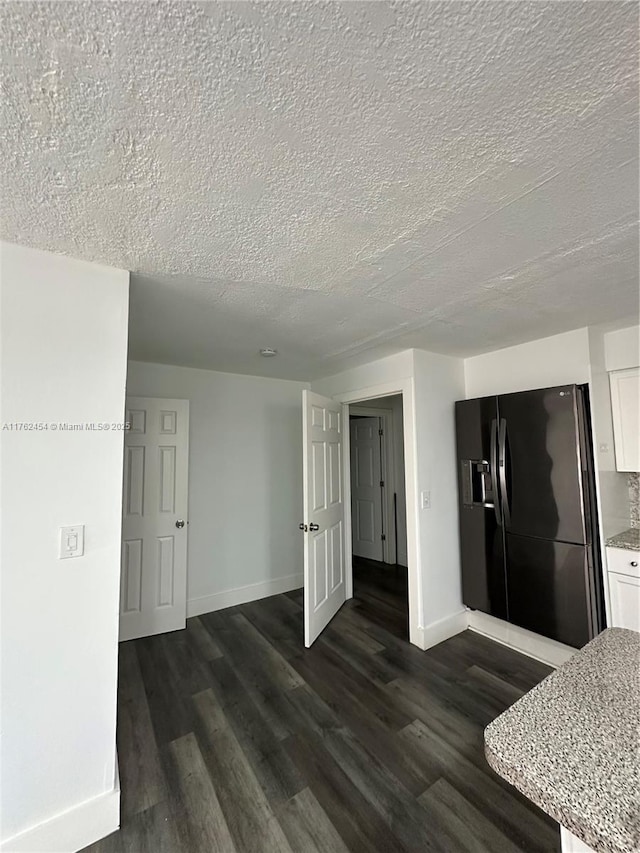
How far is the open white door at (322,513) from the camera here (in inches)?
110

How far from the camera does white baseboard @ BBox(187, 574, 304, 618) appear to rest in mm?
3276

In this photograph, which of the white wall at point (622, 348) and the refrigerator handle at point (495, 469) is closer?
the white wall at point (622, 348)

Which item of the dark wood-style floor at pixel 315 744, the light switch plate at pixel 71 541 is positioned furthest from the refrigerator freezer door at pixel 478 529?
the light switch plate at pixel 71 541

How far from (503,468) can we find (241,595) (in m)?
2.70

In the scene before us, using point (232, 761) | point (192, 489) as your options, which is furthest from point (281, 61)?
point (192, 489)

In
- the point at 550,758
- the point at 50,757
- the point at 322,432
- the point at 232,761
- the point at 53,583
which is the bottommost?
the point at 232,761

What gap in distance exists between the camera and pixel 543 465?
2.39m

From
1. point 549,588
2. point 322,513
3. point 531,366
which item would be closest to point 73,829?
point 322,513

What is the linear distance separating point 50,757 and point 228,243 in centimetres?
207

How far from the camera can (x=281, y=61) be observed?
75cm

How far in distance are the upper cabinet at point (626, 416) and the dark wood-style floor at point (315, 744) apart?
1558mm

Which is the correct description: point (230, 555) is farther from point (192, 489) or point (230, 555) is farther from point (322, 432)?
point (322, 432)

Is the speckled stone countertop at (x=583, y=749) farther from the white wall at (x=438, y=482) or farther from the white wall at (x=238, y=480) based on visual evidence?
the white wall at (x=238, y=480)

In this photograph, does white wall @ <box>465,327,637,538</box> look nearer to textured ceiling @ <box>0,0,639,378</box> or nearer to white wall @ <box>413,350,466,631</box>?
white wall @ <box>413,350,466,631</box>
